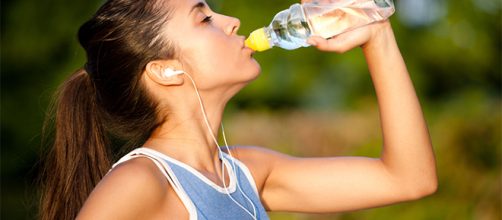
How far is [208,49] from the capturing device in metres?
2.63

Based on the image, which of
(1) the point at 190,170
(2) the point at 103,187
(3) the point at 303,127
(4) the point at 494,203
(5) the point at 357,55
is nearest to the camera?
(2) the point at 103,187

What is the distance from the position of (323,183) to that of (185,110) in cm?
49

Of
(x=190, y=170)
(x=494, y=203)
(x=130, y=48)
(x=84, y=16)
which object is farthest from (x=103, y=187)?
(x=84, y=16)

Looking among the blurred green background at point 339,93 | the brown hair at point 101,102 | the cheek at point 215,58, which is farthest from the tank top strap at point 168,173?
the blurred green background at point 339,93

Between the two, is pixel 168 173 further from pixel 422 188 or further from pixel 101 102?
pixel 422 188

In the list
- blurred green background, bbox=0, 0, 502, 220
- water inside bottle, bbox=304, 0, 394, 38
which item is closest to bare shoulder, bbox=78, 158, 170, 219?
water inside bottle, bbox=304, 0, 394, 38

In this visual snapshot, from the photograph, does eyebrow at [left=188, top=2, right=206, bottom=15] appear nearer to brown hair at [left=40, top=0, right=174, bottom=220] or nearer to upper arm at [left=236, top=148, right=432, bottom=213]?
brown hair at [left=40, top=0, right=174, bottom=220]

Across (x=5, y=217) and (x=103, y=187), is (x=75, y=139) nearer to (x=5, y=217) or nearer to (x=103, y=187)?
(x=103, y=187)

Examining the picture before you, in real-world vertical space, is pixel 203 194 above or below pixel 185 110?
below

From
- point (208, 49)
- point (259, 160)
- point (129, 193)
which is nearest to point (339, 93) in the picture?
point (259, 160)

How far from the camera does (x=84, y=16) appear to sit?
25.5ft

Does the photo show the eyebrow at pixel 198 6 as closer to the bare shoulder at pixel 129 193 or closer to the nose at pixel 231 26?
the nose at pixel 231 26

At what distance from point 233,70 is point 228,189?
328 mm

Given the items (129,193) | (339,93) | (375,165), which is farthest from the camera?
(339,93)
